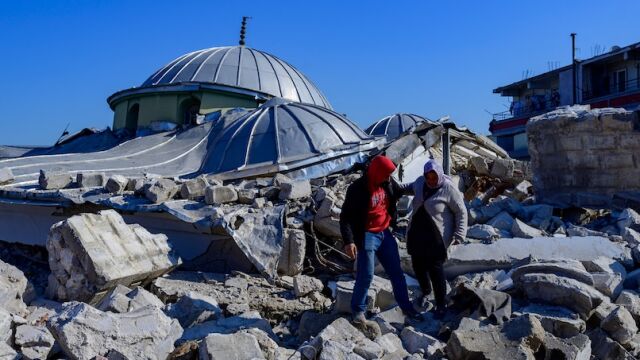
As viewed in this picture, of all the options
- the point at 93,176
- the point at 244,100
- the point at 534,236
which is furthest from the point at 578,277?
the point at 244,100

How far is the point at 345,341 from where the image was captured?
3838 millimetres

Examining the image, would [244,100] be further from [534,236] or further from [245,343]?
[245,343]

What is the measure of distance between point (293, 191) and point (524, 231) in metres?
2.76

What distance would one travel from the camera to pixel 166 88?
49.4 feet

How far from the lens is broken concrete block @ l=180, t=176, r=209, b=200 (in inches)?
288

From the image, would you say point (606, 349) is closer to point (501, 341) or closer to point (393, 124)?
point (501, 341)

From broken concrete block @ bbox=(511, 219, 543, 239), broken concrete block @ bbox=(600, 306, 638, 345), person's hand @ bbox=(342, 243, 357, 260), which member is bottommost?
broken concrete block @ bbox=(600, 306, 638, 345)

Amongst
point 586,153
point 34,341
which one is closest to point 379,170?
point 34,341

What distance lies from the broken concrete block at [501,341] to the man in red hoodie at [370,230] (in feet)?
2.43

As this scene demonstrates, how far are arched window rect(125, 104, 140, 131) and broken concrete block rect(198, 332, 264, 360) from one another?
526 inches

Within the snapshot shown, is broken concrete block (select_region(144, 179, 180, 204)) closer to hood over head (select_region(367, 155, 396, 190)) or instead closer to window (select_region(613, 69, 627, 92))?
hood over head (select_region(367, 155, 396, 190))

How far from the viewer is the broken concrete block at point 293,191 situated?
281 inches

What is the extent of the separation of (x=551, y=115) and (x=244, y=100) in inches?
361

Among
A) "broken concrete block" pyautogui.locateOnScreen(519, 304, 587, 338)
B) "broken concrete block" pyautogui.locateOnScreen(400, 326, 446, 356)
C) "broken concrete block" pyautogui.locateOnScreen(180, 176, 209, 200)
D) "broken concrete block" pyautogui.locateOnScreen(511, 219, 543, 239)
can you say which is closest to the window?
"broken concrete block" pyautogui.locateOnScreen(511, 219, 543, 239)
